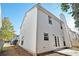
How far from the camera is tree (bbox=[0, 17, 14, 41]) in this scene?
165 cm

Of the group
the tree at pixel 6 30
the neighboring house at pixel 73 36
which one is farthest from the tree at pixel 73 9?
the tree at pixel 6 30

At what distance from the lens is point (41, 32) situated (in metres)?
1.64

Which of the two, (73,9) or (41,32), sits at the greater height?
(73,9)

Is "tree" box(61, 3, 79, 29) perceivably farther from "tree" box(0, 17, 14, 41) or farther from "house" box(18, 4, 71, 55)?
"tree" box(0, 17, 14, 41)

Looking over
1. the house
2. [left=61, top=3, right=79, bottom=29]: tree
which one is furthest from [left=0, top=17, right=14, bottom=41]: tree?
[left=61, top=3, right=79, bottom=29]: tree

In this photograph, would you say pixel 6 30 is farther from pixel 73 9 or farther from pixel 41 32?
pixel 73 9

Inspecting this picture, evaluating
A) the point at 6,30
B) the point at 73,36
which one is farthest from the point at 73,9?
the point at 6,30

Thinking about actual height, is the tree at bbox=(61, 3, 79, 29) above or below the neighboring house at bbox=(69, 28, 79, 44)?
above

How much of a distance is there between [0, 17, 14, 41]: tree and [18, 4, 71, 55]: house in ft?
0.34

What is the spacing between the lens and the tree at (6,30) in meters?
1.65

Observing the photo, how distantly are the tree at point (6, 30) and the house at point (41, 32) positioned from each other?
0.10m

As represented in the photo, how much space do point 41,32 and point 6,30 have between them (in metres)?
0.37

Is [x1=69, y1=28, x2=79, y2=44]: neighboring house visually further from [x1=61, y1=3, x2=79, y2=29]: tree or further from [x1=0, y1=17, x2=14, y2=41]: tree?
[x1=0, y1=17, x2=14, y2=41]: tree

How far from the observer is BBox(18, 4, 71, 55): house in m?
1.63
